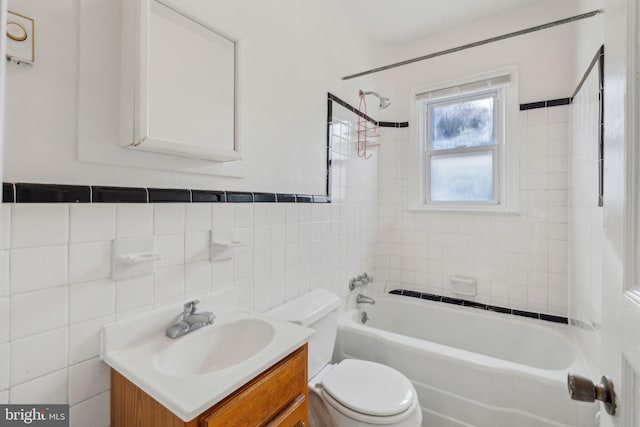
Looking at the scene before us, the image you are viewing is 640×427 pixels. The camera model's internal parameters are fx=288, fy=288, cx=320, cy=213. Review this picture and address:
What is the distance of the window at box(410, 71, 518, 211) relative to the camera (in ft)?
7.32

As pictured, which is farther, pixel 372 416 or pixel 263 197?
pixel 263 197

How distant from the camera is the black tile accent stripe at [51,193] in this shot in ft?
2.46

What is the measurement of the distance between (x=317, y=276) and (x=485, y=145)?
5.71 ft

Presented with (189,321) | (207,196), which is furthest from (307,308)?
(207,196)

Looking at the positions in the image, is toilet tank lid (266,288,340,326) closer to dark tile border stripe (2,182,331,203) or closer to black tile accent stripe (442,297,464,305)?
Result: dark tile border stripe (2,182,331,203)

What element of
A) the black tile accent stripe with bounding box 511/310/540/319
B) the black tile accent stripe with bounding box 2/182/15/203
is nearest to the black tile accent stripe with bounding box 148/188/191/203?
the black tile accent stripe with bounding box 2/182/15/203

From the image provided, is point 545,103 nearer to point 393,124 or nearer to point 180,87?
point 393,124

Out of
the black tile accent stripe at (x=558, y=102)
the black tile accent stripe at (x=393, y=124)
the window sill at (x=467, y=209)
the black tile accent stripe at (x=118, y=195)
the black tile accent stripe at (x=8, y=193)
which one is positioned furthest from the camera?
the black tile accent stripe at (x=393, y=124)

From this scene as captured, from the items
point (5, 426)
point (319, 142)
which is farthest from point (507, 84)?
point (5, 426)

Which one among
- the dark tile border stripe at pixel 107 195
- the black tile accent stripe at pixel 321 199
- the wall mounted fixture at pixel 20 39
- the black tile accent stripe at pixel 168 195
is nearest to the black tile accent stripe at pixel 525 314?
the black tile accent stripe at pixel 321 199

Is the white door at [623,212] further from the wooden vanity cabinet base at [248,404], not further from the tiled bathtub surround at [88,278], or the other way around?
the tiled bathtub surround at [88,278]

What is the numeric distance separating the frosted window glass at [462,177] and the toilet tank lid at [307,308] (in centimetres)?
149

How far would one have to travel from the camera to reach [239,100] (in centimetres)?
Answer: 119

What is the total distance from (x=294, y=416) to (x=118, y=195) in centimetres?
94
